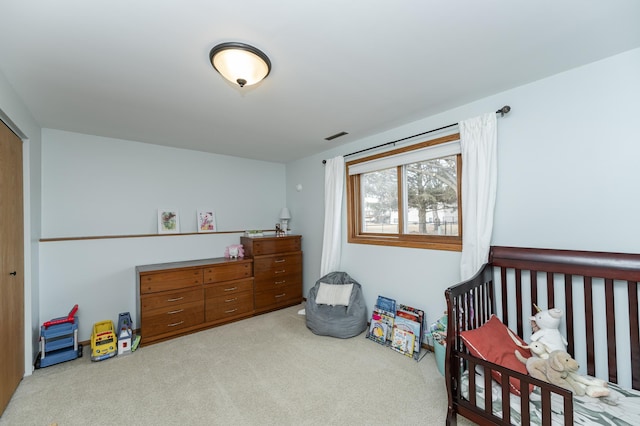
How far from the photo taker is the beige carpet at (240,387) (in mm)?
1732

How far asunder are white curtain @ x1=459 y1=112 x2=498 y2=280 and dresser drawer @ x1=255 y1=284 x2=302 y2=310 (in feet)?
8.13

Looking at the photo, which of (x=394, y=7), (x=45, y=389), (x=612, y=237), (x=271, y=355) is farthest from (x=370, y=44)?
(x=45, y=389)

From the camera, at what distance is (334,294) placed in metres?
3.15

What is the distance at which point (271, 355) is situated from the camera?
2518 millimetres

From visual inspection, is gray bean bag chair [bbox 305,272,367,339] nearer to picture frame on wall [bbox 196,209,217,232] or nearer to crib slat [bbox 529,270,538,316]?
crib slat [bbox 529,270,538,316]

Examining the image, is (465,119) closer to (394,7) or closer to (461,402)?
(394,7)

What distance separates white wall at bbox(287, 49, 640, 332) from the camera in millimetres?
1657

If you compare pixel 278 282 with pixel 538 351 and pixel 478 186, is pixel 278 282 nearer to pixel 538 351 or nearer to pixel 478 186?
pixel 478 186

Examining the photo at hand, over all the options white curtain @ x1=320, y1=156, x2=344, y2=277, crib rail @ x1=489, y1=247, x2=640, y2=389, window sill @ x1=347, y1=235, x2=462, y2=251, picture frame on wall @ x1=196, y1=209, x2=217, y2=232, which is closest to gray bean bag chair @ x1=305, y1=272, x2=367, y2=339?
white curtain @ x1=320, y1=156, x2=344, y2=277

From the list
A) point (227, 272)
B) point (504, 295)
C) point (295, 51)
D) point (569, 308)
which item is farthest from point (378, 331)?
point (295, 51)

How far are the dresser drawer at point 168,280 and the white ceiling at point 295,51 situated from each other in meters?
1.64

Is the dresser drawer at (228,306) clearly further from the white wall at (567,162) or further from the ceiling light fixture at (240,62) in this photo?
the ceiling light fixture at (240,62)

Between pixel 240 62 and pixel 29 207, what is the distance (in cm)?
235

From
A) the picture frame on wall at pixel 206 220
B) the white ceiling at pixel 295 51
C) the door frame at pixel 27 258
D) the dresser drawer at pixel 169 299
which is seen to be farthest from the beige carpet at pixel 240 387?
the white ceiling at pixel 295 51
